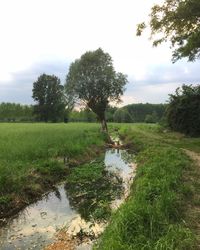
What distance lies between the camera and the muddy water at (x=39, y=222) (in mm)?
8906

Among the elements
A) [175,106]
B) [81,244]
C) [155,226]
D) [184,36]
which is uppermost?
[184,36]

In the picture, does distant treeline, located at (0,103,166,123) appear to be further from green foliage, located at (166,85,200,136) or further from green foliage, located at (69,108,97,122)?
green foliage, located at (166,85,200,136)

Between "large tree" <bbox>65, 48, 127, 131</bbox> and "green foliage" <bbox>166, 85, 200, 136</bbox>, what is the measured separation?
9.26 metres

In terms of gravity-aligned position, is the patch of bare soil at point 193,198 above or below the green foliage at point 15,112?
below

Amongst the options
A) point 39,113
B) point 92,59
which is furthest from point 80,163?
point 39,113

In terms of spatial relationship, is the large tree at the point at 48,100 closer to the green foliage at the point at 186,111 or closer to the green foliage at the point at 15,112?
the green foliage at the point at 15,112

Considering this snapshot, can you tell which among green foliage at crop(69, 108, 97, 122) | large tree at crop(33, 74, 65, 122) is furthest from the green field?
green foliage at crop(69, 108, 97, 122)

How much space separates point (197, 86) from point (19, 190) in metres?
29.0

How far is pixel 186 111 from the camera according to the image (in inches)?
1411

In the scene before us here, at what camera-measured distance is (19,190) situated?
12.1 m

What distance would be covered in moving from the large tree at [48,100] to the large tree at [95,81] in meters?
46.3

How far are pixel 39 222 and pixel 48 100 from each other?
275 feet

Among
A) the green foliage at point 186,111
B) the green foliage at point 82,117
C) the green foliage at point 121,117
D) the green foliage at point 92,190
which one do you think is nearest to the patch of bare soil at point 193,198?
the green foliage at point 92,190

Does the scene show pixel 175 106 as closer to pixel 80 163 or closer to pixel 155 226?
pixel 80 163
